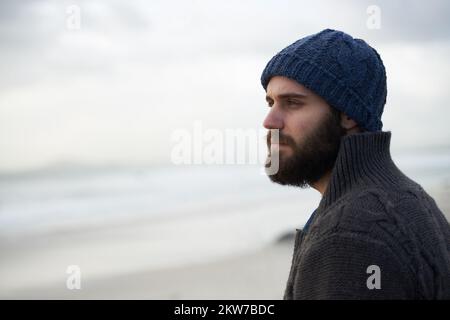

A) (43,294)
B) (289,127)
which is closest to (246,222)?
(43,294)

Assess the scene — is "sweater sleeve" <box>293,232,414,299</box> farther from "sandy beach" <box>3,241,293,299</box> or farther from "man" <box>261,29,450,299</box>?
"sandy beach" <box>3,241,293,299</box>

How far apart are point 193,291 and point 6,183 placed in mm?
17665

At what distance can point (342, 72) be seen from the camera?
116 inches

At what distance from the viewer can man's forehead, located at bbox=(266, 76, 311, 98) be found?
2980 millimetres

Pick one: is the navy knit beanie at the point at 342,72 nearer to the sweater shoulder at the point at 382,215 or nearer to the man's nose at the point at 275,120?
the man's nose at the point at 275,120

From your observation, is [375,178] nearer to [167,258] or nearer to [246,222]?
[167,258]

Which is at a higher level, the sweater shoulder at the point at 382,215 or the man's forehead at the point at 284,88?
the man's forehead at the point at 284,88

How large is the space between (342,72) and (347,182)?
0.58m

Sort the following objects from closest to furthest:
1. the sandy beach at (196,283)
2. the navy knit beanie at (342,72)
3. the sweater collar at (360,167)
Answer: the sweater collar at (360,167) → the navy knit beanie at (342,72) → the sandy beach at (196,283)

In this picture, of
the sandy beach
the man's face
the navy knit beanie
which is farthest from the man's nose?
the sandy beach

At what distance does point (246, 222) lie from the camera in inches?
524

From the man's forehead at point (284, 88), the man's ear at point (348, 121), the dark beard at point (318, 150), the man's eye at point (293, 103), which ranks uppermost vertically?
the man's forehead at point (284, 88)

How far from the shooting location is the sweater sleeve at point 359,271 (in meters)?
2.25

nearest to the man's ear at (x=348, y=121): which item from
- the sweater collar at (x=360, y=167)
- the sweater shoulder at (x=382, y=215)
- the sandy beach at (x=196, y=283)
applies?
the sweater collar at (x=360, y=167)
